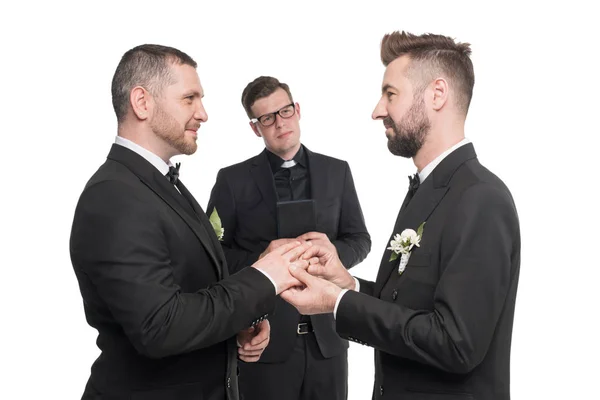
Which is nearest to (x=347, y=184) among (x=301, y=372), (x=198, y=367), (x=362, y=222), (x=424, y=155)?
(x=362, y=222)

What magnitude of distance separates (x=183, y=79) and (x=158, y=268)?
3.21 ft

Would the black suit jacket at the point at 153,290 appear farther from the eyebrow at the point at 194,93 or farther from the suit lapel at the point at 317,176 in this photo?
the suit lapel at the point at 317,176

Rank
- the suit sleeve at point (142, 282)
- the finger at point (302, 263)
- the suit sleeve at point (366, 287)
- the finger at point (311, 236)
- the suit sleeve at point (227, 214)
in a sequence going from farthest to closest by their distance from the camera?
the suit sleeve at point (227, 214)
the finger at point (311, 236)
the suit sleeve at point (366, 287)
the finger at point (302, 263)
the suit sleeve at point (142, 282)

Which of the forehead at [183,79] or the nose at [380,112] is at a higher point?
the forehead at [183,79]

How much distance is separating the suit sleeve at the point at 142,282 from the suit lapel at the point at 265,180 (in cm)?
213

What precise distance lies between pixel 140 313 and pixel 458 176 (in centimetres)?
141

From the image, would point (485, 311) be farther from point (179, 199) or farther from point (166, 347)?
point (179, 199)

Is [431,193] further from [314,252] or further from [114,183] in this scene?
[114,183]

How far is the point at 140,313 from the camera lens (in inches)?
100

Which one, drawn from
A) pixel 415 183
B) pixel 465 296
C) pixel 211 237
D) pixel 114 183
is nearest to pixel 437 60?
pixel 415 183

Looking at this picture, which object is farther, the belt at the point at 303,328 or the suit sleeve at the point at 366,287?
the belt at the point at 303,328

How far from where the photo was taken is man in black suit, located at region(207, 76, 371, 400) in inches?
177

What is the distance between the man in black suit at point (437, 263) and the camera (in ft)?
7.99

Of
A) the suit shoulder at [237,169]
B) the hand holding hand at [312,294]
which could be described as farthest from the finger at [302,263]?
the suit shoulder at [237,169]
